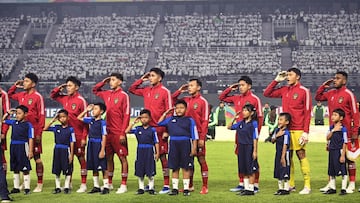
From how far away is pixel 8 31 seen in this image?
62.3m

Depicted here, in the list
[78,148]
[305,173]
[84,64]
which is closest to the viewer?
[305,173]

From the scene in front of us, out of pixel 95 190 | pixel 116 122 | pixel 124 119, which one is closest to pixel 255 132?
A: pixel 124 119

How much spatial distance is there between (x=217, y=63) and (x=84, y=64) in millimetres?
10406

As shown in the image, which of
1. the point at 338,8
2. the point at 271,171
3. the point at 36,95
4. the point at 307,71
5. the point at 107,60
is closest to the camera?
the point at 36,95

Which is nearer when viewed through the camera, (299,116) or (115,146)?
(299,116)

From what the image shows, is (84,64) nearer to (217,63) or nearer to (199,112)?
(217,63)

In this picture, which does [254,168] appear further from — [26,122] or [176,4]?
[176,4]

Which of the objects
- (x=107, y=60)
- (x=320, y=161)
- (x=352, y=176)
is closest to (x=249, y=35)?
(x=107, y=60)

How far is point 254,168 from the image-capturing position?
42.8 ft

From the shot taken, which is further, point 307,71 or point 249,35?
point 249,35

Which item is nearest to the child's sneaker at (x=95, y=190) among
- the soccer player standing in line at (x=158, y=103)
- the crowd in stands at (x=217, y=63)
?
the soccer player standing in line at (x=158, y=103)

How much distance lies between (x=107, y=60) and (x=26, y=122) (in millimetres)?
43310

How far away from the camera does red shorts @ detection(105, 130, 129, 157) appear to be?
13.5 m

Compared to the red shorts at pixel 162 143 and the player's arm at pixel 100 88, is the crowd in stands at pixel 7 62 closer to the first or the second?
the player's arm at pixel 100 88
